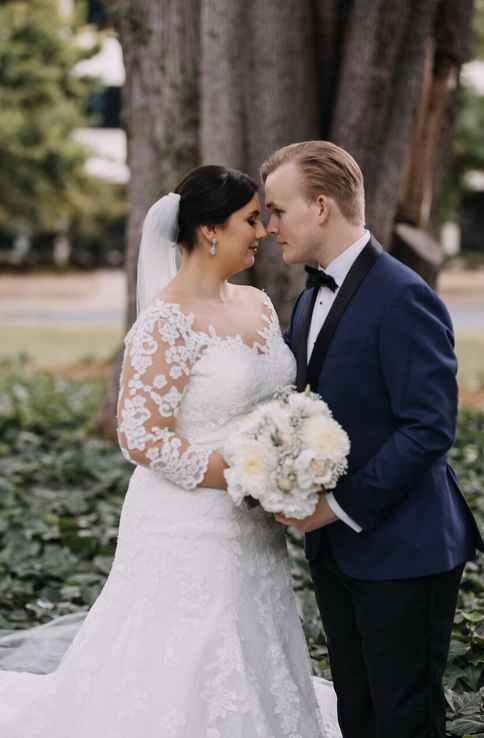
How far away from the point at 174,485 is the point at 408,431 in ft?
2.74

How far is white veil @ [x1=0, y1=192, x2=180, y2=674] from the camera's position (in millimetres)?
3379

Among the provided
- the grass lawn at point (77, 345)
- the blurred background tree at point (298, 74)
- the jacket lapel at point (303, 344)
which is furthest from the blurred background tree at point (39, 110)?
the jacket lapel at point (303, 344)

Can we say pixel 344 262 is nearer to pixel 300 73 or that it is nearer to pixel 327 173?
pixel 327 173

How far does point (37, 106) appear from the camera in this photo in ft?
75.3

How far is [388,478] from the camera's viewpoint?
2898 mm

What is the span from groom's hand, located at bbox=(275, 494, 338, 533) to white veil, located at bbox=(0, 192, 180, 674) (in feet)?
3.10

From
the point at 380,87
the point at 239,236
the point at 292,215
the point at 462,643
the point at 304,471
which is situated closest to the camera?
A: the point at 304,471

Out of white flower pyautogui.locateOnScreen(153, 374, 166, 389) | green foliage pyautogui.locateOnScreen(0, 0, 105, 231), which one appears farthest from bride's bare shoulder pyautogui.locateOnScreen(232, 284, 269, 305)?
green foliage pyautogui.locateOnScreen(0, 0, 105, 231)

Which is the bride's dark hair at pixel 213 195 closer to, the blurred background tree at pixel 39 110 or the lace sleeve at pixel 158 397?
the lace sleeve at pixel 158 397

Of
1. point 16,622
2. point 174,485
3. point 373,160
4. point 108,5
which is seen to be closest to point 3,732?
point 174,485

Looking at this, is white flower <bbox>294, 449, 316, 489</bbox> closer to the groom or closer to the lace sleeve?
the groom

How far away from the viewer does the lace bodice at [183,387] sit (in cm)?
318

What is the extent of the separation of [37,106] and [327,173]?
2104 centimetres

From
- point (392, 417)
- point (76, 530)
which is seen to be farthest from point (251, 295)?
point (76, 530)
